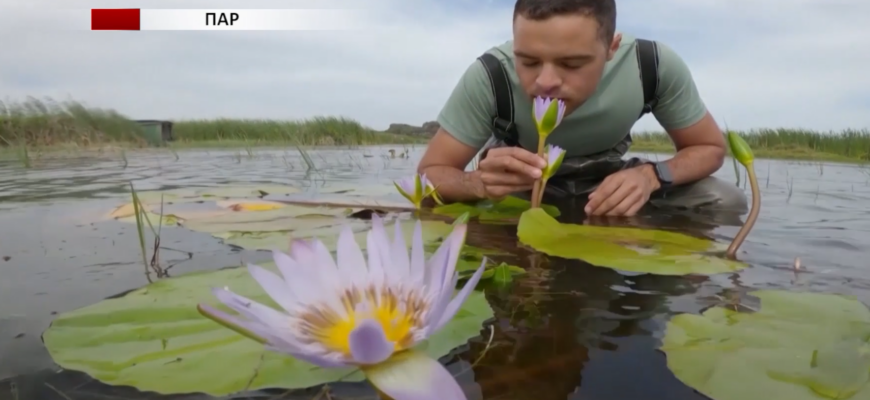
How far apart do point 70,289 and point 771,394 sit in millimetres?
1245

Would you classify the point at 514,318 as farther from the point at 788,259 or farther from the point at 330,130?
the point at 330,130

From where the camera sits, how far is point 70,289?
122cm

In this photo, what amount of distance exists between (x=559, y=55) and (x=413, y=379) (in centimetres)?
173

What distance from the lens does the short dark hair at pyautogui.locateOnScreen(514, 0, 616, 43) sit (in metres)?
2.08

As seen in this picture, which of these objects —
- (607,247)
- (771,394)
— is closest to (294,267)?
(771,394)

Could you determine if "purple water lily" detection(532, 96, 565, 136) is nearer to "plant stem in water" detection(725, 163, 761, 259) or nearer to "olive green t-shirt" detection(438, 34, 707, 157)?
"plant stem in water" detection(725, 163, 761, 259)

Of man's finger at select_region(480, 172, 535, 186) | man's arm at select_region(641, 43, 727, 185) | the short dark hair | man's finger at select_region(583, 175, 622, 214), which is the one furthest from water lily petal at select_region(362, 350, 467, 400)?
man's arm at select_region(641, 43, 727, 185)

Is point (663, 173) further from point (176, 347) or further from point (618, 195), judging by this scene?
point (176, 347)

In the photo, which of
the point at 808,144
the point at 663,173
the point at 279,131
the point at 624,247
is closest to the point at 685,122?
the point at 663,173

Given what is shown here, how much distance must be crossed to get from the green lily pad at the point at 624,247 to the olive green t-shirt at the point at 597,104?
947 millimetres

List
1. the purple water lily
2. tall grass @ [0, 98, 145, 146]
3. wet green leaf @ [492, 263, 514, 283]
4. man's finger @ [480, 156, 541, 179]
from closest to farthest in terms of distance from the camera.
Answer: wet green leaf @ [492, 263, 514, 283], the purple water lily, man's finger @ [480, 156, 541, 179], tall grass @ [0, 98, 145, 146]

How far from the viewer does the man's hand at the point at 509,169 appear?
5.60 ft

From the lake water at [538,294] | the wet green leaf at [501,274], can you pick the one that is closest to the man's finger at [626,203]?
the lake water at [538,294]

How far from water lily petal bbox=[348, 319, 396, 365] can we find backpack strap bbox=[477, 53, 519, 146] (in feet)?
6.75
